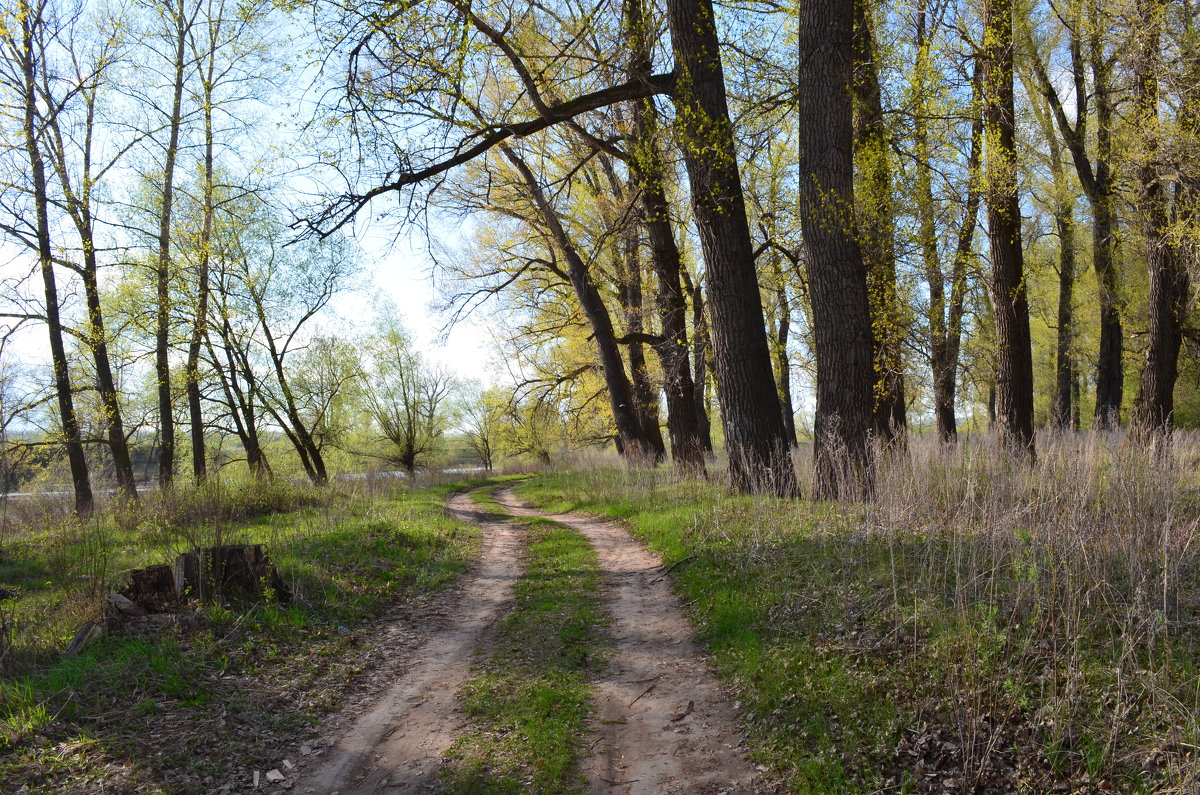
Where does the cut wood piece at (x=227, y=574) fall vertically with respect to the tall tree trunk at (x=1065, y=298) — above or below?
below

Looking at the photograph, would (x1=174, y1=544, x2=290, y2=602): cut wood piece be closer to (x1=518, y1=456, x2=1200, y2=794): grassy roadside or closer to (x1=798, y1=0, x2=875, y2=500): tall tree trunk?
(x1=518, y1=456, x2=1200, y2=794): grassy roadside

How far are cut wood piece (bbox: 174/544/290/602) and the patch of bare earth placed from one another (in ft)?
11.3

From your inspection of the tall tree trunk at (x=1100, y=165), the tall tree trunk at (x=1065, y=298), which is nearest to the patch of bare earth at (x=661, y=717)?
the tall tree trunk at (x=1100, y=165)

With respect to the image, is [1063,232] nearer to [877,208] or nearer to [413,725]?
[877,208]

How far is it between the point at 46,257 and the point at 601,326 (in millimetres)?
12844

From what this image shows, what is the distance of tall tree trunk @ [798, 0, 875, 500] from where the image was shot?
25.3ft

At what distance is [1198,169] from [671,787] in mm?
12108

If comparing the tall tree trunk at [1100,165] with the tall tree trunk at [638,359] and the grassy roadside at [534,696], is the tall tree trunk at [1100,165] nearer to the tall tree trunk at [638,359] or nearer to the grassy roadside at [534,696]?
the tall tree trunk at [638,359]

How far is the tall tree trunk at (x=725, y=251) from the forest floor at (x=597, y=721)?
3000mm

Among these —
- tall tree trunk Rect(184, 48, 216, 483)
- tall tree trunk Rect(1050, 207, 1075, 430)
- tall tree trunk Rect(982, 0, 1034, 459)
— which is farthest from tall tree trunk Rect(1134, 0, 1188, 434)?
tall tree trunk Rect(184, 48, 216, 483)

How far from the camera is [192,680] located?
4.64 m

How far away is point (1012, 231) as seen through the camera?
10.9 m

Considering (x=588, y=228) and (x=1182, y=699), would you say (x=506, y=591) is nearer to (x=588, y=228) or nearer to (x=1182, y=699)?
(x=1182, y=699)

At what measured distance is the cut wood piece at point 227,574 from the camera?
5.93 m
